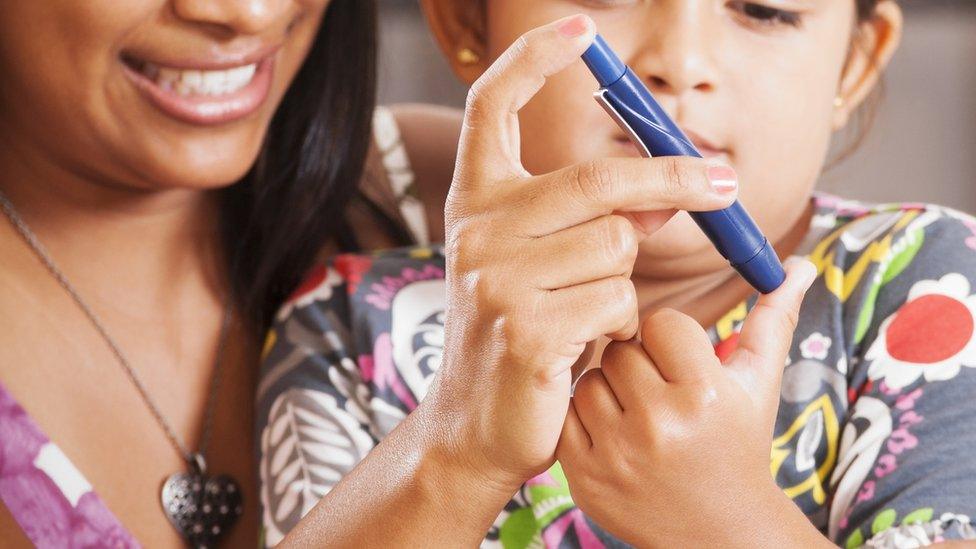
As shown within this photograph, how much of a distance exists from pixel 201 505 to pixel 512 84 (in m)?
0.55

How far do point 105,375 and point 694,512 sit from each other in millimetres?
600

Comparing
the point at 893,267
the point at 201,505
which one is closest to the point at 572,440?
the point at 893,267

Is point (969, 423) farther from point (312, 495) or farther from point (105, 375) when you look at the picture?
point (105, 375)

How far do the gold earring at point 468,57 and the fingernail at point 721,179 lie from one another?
486 mm

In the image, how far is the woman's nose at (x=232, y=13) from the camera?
0.98 m

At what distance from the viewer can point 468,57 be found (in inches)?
45.8

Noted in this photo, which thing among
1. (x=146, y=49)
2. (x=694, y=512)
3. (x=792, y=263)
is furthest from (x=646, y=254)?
(x=146, y=49)

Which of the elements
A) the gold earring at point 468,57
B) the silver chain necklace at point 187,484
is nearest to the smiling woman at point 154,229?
the silver chain necklace at point 187,484

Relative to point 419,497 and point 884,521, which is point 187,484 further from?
point 884,521

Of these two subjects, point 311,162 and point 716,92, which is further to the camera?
point 311,162

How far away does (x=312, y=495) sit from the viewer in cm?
99

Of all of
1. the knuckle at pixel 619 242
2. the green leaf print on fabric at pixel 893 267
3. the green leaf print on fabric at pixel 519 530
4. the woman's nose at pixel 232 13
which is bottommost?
the green leaf print on fabric at pixel 519 530

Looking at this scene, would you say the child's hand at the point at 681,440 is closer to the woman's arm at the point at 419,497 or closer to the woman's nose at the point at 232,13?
the woman's arm at the point at 419,497

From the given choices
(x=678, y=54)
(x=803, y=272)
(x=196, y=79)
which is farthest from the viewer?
(x=196, y=79)
